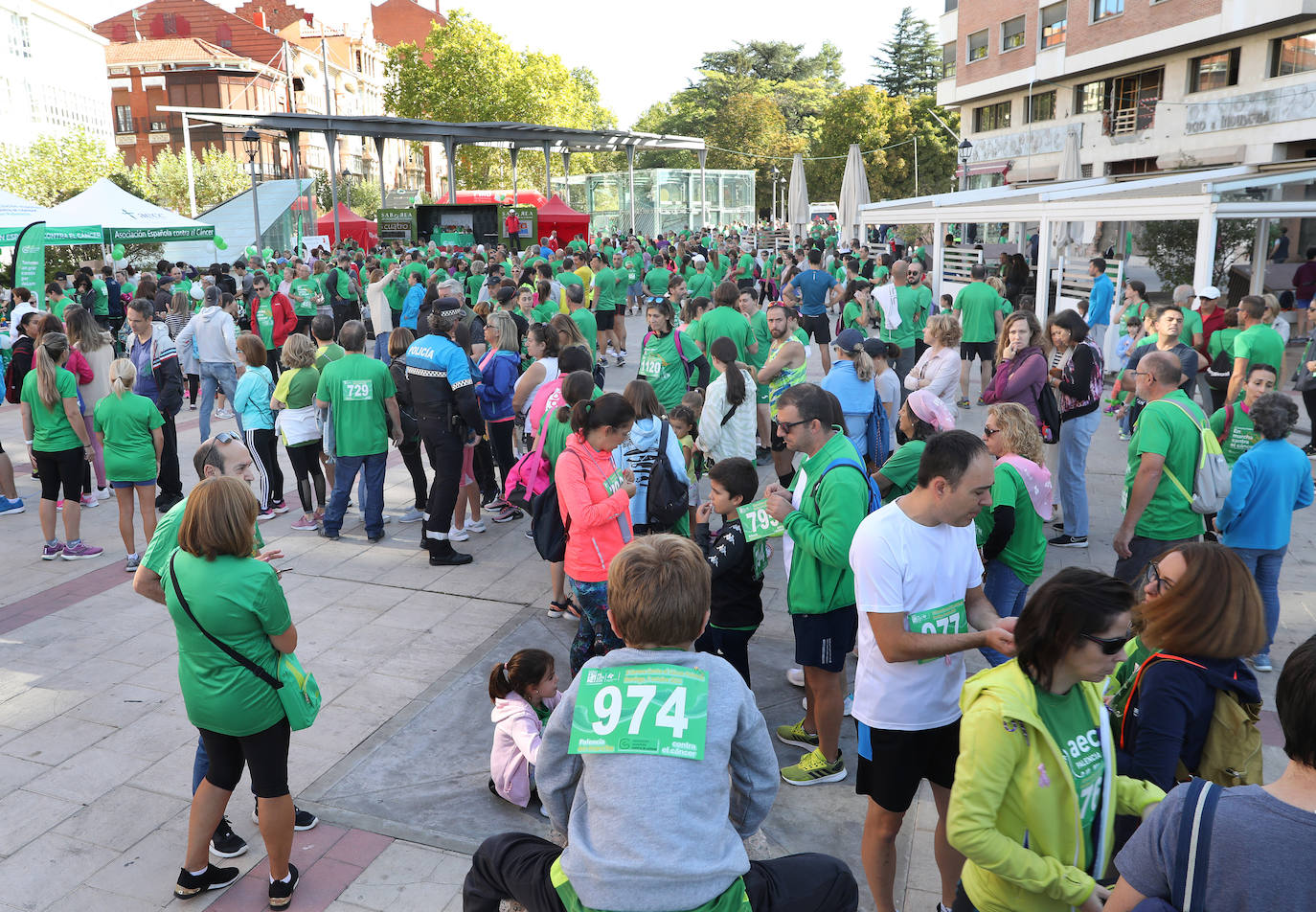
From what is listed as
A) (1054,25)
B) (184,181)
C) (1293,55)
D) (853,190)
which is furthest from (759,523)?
(184,181)

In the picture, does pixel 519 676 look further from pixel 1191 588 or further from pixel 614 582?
pixel 1191 588

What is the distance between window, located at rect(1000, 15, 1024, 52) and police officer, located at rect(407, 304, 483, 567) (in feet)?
121

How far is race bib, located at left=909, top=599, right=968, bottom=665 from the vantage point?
3.06 meters

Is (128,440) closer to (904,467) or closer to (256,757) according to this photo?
(256,757)

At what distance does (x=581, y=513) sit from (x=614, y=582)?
8.09 feet

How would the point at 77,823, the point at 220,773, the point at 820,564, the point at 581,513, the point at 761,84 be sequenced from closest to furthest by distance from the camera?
the point at 220,773
the point at 820,564
the point at 77,823
the point at 581,513
the point at 761,84

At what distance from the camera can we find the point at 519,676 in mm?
4332

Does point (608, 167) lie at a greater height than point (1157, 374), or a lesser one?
greater

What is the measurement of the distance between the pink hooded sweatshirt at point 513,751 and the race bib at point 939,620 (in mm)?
1933

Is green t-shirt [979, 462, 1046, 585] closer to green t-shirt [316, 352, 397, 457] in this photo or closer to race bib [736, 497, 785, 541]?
race bib [736, 497, 785, 541]

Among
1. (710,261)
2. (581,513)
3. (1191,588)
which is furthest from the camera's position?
(710,261)

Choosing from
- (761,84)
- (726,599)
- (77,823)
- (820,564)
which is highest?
(761,84)

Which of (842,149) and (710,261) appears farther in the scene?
(842,149)

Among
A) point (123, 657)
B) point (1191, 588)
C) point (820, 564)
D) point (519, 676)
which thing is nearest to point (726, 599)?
point (820, 564)
